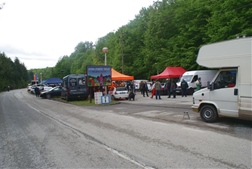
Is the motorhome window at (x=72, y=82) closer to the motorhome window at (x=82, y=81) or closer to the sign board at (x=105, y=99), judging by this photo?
the motorhome window at (x=82, y=81)

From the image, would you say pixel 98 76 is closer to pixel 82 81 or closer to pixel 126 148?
pixel 82 81

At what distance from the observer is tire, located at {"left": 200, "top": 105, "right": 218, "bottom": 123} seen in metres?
8.69

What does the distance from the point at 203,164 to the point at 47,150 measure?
3.99 meters

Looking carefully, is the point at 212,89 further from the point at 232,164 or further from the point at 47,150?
the point at 47,150

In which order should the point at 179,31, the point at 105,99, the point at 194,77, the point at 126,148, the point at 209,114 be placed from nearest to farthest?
the point at 126,148 < the point at 209,114 < the point at 105,99 < the point at 194,77 < the point at 179,31

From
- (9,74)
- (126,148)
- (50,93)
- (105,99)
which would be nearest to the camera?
(126,148)

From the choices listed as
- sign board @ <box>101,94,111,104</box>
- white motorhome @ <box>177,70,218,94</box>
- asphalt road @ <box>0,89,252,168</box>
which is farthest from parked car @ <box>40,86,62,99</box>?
asphalt road @ <box>0,89,252,168</box>

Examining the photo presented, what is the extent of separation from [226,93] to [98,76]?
12440 millimetres

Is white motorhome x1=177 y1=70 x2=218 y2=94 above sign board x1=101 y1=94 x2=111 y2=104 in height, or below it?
above

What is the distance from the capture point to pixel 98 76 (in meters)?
19.0

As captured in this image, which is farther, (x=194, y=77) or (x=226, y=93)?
(x=194, y=77)

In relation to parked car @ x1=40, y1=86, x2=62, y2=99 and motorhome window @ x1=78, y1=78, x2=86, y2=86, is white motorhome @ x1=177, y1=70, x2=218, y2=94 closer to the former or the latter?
motorhome window @ x1=78, y1=78, x2=86, y2=86

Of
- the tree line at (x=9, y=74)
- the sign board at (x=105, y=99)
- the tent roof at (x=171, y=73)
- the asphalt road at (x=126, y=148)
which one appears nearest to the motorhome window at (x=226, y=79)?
the asphalt road at (x=126, y=148)

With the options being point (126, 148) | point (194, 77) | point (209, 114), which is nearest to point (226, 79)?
point (209, 114)
